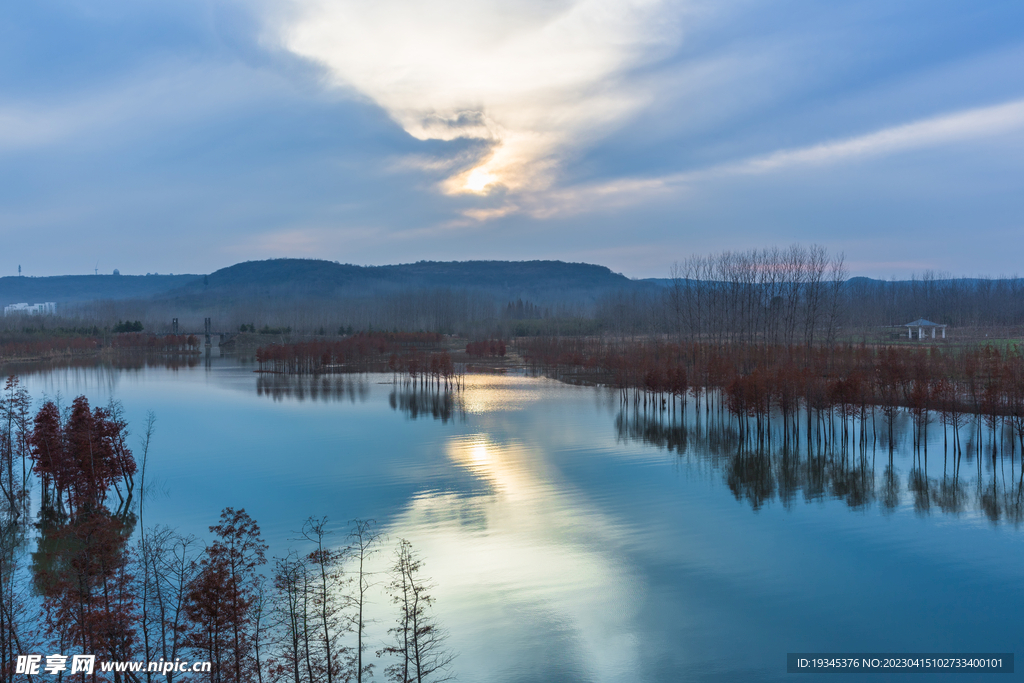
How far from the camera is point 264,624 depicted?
1295 cm

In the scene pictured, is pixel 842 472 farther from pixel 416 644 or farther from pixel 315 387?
pixel 315 387

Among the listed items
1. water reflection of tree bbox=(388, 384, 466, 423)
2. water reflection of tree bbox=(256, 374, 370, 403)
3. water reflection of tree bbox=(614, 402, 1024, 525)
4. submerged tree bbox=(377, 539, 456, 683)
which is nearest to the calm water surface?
water reflection of tree bbox=(614, 402, 1024, 525)

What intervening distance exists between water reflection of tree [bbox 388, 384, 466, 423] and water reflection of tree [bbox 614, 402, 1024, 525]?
34.9 feet

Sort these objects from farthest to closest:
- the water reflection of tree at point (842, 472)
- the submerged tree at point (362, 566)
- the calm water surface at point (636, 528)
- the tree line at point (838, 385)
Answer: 1. the tree line at point (838, 385)
2. the water reflection of tree at point (842, 472)
3. the calm water surface at point (636, 528)
4. the submerged tree at point (362, 566)

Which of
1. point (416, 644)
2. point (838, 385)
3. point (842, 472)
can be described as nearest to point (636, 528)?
point (416, 644)

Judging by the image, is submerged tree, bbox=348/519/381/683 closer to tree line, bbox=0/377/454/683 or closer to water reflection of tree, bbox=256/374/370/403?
tree line, bbox=0/377/454/683

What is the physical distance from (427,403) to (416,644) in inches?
1327

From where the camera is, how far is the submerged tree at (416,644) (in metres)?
11.5

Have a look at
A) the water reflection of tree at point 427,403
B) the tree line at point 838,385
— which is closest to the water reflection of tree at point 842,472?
the tree line at point 838,385

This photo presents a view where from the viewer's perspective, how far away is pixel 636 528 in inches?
755

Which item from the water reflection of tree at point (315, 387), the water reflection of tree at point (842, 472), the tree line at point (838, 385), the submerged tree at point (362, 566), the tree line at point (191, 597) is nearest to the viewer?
the tree line at point (191, 597)

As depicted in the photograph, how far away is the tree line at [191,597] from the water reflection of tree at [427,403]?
19.7 metres

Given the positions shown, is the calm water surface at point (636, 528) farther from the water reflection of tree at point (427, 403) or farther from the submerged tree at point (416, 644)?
the water reflection of tree at point (427, 403)

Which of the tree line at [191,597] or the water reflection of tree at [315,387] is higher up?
the water reflection of tree at [315,387]
